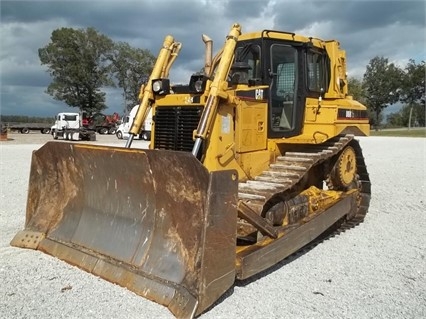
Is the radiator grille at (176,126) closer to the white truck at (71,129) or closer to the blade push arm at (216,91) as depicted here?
the blade push arm at (216,91)

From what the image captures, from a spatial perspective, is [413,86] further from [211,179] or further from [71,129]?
[211,179]

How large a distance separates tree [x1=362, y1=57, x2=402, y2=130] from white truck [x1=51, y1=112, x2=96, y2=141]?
41.4m

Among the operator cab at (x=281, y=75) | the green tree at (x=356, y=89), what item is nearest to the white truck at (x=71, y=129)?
the operator cab at (x=281, y=75)

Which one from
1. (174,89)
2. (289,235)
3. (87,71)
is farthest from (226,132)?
(87,71)

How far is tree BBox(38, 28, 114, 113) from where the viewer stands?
54188 millimetres

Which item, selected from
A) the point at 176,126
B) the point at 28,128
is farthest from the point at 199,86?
the point at 28,128

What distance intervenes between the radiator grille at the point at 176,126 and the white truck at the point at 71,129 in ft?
95.8

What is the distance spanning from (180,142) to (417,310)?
3.03m

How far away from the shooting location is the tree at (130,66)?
55906 millimetres

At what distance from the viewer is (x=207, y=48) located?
246 inches

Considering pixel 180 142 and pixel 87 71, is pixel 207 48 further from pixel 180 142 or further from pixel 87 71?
pixel 87 71

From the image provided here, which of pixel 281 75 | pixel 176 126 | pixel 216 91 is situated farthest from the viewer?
pixel 281 75

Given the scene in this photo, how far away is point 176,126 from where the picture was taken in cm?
529

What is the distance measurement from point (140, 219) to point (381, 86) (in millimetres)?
61741
